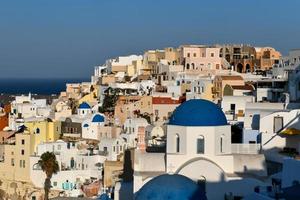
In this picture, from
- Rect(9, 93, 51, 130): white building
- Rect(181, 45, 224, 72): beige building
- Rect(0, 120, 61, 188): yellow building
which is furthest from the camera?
Rect(181, 45, 224, 72): beige building

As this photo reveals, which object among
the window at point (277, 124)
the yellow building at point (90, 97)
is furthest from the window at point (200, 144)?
the yellow building at point (90, 97)

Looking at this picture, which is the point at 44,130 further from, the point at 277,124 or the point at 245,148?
the point at 245,148

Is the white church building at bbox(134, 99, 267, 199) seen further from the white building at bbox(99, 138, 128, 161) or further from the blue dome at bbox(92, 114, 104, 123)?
the blue dome at bbox(92, 114, 104, 123)

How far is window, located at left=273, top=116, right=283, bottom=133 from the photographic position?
26109 millimetres

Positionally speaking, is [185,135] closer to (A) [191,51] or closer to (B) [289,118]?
(B) [289,118]

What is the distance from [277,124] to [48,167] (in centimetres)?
1223

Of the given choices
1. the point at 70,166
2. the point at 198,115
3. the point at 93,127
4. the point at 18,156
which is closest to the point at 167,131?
the point at 198,115

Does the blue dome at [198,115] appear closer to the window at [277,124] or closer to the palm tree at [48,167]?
the window at [277,124]

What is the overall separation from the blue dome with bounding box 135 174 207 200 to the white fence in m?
6.68

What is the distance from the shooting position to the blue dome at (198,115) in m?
21.5

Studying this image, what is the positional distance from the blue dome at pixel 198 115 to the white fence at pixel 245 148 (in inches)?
106

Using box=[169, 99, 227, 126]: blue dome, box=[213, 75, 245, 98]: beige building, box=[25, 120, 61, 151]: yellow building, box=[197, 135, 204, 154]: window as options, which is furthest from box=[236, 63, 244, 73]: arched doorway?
box=[197, 135, 204, 154]: window

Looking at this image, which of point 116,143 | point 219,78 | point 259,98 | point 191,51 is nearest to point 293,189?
point 116,143

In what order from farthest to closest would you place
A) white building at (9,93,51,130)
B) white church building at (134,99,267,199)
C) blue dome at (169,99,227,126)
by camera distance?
white building at (9,93,51,130) < blue dome at (169,99,227,126) < white church building at (134,99,267,199)
